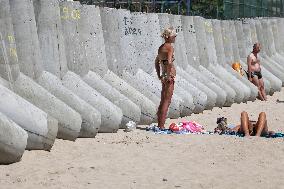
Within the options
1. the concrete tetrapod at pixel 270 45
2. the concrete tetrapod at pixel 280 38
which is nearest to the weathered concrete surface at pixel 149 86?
the concrete tetrapod at pixel 270 45

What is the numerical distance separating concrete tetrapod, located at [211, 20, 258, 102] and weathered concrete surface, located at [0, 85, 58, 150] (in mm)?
9350

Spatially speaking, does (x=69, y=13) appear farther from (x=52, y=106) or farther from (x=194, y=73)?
(x=194, y=73)

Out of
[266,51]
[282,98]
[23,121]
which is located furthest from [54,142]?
[266,51]

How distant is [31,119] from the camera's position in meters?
7.71

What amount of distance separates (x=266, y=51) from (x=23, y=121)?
51.5 feet

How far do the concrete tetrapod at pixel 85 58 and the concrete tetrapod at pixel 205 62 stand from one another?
17.7 ft

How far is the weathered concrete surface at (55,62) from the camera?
911 centimetres

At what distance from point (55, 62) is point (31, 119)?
2130 mm

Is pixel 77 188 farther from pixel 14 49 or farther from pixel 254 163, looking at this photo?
pixel 14 49

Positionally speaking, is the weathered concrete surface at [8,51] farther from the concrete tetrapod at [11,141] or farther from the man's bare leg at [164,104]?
the man's bare leg at [164,104]

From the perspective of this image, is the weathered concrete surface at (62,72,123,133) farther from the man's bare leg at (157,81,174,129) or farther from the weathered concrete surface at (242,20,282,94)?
the weathered concrete surface at (242,20,282,94)

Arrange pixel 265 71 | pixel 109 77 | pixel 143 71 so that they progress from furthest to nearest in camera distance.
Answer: pixel 265 71 < pixel 143 71 < pixel 109 77

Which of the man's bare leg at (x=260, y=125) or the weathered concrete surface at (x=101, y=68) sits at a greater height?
the weathered concrete surface at (x=101, y=68)

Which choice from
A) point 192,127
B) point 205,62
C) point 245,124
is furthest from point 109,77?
point 205,62
